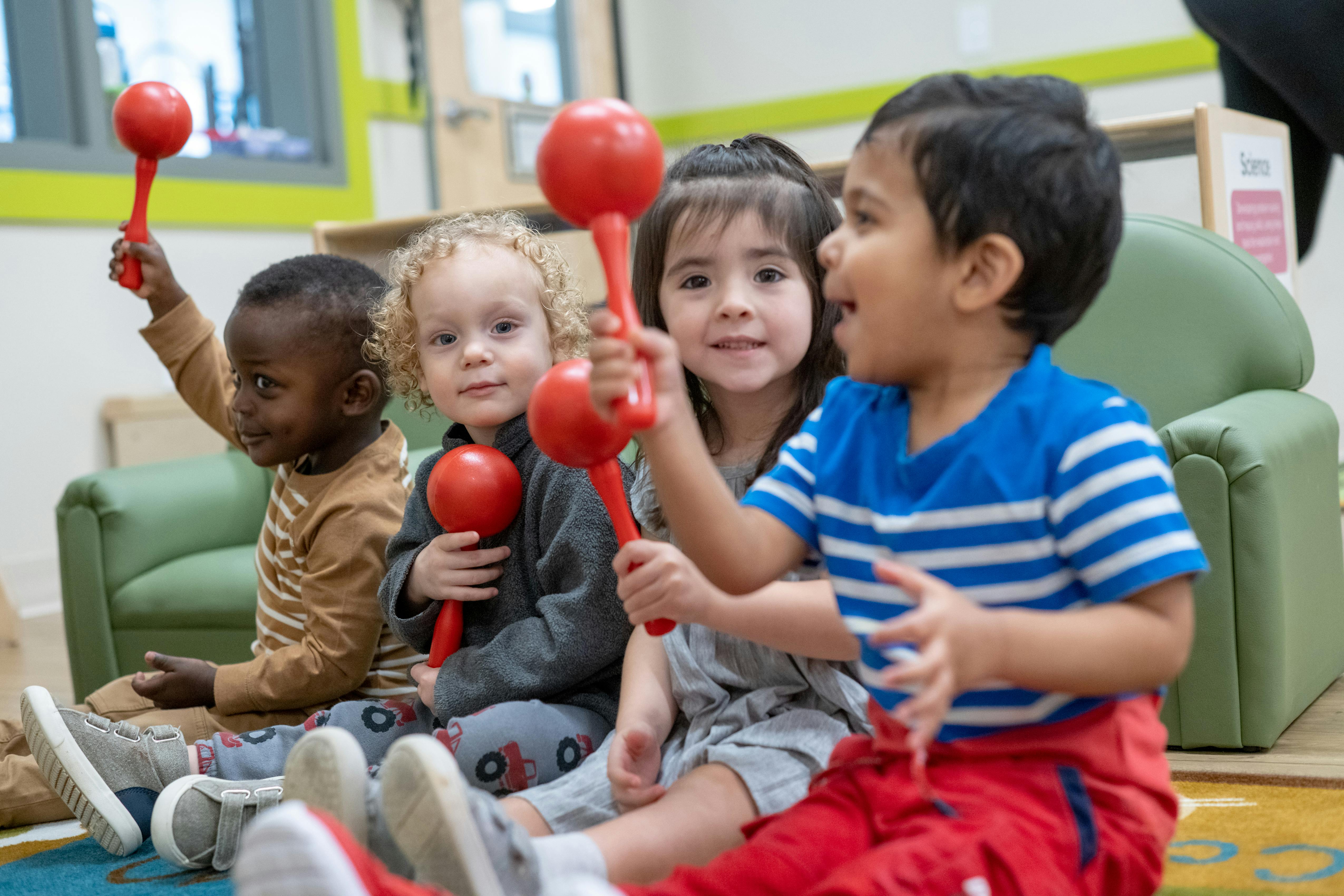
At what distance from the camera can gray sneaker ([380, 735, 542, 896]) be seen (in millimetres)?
736

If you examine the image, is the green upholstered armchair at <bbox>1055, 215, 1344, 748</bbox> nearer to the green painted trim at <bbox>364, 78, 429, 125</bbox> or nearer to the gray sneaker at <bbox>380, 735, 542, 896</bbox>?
the gray sneaker at <bbox>380, 735, 542, 896</bbox>

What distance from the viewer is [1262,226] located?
6.68 feet

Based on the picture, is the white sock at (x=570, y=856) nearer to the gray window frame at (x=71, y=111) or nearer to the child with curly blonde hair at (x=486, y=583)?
the child with curly blonde hair at (x=486, y=583)

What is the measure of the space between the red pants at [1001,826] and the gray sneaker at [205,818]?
54 centimetres

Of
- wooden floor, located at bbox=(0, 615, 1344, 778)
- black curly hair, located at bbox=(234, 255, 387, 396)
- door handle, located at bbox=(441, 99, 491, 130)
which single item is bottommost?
wooden floor, located at bbox=(0, 615, 1344, 778)

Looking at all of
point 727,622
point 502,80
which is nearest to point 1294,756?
point 727,622

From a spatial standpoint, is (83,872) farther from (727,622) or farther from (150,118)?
(150,118)

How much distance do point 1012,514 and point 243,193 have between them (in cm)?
321

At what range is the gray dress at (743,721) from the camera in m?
0.98

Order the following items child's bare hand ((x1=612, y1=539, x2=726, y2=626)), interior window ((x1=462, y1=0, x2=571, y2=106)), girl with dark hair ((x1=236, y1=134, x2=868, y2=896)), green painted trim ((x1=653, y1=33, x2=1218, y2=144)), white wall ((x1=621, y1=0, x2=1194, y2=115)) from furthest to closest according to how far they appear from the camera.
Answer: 1. interior window ((x1=462, y1=0, x2=571, y2=106))
2. white wall ((x1=621, y1=0, x2=1194, y2=115))
3. green painted trim ((x1=653, y1=33, x2=1218, y2=144))
4. girl with dark hair ((x1=236, y1=134, x2=868, y2=896))
5. child's bare hand ((x1=612, y1=539, x2=726, y2=626))

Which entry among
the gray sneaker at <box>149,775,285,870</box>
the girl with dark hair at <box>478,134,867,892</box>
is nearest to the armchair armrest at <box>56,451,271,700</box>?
the gray sneaker at <box>149,775,285,870</box>

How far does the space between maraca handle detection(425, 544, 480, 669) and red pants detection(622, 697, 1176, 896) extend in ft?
1.49

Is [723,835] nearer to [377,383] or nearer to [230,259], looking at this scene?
[377,383]

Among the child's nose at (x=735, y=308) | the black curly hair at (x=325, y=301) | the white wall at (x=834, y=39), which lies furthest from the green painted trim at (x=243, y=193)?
the child's nose at (x=735, y=308)
